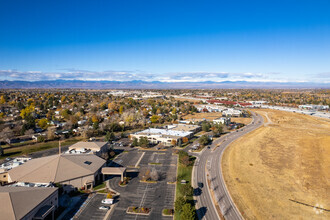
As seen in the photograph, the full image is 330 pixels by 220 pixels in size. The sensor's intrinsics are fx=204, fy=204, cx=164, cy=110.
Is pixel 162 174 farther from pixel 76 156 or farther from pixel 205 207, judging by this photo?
pixel 76 156

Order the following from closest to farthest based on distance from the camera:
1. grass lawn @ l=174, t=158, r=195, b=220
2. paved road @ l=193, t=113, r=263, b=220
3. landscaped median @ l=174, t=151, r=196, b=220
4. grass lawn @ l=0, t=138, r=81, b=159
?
landscaped median @ l=174, t=151, r=196, b=220
paved road @ l=193, t=113, r=263, b=220
grass lawn @ l=174, t=158, r=195, b=220
grass lawn @ l=0, t=138, r=81, b=159

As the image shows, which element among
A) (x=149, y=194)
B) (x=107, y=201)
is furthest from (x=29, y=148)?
(x=149, y=194)

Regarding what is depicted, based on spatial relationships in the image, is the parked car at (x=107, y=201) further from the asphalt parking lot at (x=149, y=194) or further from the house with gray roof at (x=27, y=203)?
the house with gray roof at (x=27, y=203)

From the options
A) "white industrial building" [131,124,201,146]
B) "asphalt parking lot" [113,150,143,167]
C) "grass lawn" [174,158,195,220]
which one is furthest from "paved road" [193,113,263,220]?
"asphalt parking lot" [113,150,143,167]

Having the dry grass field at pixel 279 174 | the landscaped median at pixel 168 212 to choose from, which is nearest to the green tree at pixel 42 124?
the dry grass field at pixel 279 174

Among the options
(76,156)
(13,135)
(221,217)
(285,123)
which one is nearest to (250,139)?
(285,123)

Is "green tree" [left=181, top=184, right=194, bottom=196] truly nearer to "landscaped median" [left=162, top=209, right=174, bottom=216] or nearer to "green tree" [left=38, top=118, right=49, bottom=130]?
"landscaped median" [left=162, top=209, right=174, bottom=216]
